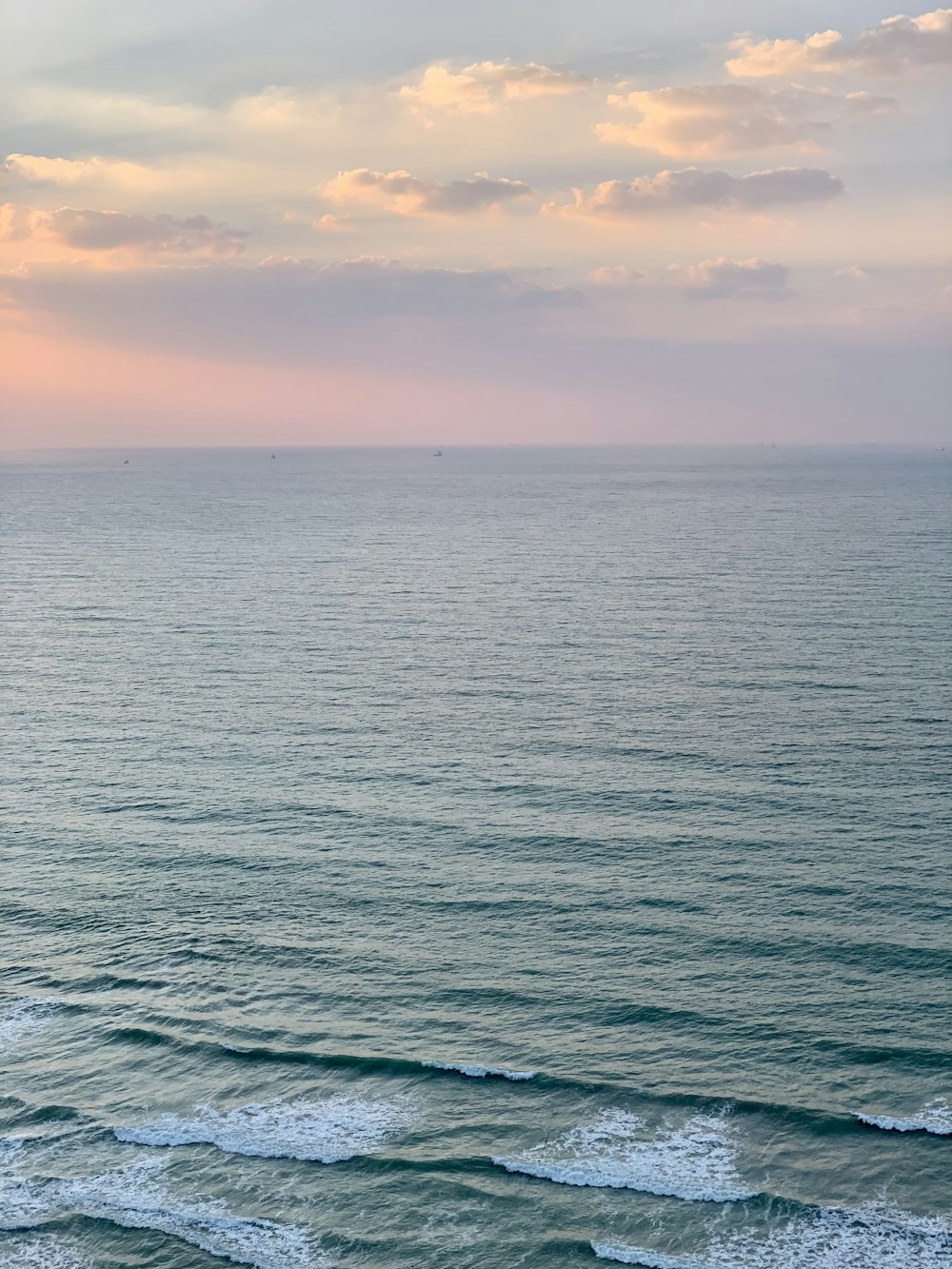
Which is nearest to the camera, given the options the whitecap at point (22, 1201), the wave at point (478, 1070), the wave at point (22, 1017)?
the whitecap at point (22, 1201)

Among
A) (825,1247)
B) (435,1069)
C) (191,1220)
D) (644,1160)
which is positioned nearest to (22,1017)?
(191,1220)

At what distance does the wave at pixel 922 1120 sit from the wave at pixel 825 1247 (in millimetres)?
4082

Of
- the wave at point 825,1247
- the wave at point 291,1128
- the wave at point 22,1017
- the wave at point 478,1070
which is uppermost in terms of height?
the wave at point 22,1017

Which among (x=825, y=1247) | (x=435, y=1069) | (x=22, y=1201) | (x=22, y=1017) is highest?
(x=22, y=1017)

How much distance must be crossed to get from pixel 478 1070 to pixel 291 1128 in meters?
7.16

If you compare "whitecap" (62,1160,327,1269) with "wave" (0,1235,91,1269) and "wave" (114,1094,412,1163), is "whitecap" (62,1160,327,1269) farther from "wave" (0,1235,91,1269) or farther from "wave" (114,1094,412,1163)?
"wave" (114,1094,412,1163)

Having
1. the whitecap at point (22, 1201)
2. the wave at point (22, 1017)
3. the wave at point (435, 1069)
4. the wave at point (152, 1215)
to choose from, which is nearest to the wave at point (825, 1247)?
the wave at point (435, 1069)

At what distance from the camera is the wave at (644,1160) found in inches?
1495

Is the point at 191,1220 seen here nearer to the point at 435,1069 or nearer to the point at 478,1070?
the point at 435,1069

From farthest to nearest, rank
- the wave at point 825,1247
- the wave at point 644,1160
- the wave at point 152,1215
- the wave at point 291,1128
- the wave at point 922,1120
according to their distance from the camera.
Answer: the wave at point 291,1128, the wave at point 922,1120, the wave at point 644,1160, the wave at point 152,1215, the wave at point 825,1247

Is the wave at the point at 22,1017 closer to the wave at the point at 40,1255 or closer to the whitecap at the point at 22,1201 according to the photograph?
the whitecap at the point at 22,1201

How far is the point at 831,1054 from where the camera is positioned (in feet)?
145

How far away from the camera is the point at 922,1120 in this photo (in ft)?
133

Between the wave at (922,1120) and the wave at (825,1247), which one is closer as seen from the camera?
the wave at (825,1247)
